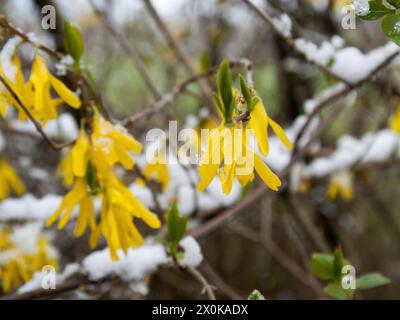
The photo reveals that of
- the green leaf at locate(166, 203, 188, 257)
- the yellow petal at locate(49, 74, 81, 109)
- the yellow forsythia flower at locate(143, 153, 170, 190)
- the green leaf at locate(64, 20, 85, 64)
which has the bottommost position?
the green leaf at locate(166, 203, 188, 257)

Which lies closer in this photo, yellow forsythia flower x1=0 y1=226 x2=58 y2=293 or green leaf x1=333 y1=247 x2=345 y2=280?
green leaf x1=333 y1=247 x2=345 y2=280

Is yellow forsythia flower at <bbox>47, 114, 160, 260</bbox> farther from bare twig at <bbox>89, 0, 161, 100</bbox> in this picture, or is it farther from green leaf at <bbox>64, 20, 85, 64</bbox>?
bare twig at <bbox>89, 0, 161, 100</bbox>

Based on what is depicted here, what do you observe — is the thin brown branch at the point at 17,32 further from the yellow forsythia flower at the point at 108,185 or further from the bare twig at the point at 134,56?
the bare twig at the point at 134,56

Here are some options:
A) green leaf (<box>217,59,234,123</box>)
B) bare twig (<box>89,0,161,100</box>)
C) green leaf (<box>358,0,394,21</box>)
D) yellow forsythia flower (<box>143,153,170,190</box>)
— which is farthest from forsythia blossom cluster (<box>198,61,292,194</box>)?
bare twig (<box>89,0,161,100</box>)

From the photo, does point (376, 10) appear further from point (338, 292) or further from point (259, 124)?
point (338, 292)
